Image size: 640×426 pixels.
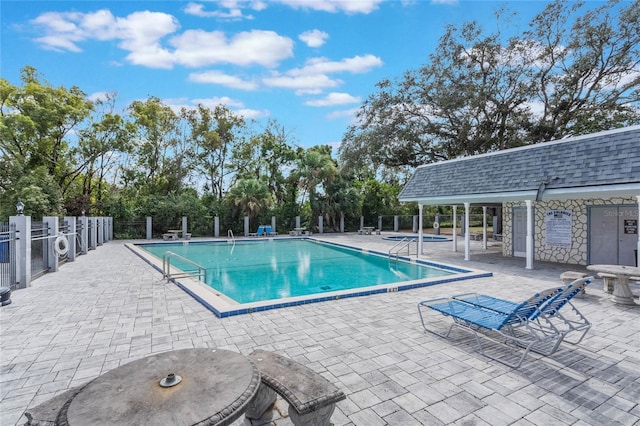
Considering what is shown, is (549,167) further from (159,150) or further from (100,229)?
(159,150)

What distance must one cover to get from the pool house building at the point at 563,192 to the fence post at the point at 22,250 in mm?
11570

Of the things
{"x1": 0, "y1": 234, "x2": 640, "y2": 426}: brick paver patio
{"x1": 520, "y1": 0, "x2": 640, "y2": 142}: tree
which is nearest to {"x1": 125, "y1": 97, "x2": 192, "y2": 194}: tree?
{"x1": 0, "y1": 234, "x2": 640, "y2": 426}: brick paver patio

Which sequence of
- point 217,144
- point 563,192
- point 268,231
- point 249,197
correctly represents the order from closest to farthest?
point 563,192 → point 249,197 → point 268,231 → point 217,144

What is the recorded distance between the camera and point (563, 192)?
8617 mm

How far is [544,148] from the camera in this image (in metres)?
9.70

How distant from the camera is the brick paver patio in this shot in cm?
282

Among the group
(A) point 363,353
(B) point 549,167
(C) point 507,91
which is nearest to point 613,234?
(B) point 549,167

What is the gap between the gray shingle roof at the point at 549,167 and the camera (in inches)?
308

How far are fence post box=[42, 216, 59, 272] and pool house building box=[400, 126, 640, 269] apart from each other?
11859 millimetres

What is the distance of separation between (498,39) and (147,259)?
21522mm

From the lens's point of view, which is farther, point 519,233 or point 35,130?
point 35,130

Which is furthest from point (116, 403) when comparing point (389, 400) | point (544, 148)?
point (544, 148)

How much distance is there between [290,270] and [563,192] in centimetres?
815

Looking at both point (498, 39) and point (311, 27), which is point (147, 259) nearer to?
point (311, 27)
